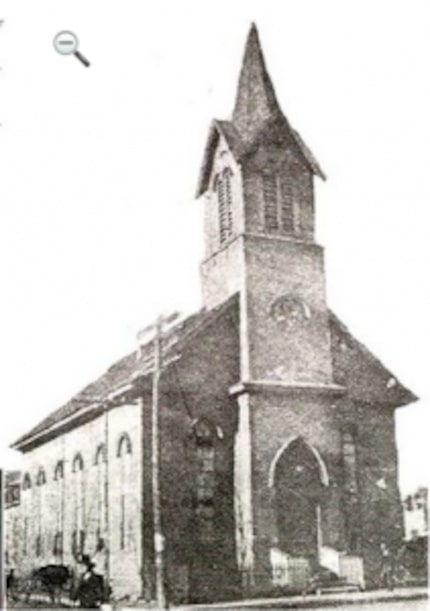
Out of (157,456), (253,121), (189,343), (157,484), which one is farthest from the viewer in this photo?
(253,121)

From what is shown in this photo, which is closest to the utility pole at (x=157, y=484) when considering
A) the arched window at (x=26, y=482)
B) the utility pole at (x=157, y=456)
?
the utility pole at (x=157, y=456)

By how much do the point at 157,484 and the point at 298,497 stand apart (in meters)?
1.34

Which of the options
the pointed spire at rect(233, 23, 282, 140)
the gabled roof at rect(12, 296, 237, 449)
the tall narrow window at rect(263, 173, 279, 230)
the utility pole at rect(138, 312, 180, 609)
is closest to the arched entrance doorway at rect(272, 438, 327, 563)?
the utility pole at rect(138, 312, 180, 609)

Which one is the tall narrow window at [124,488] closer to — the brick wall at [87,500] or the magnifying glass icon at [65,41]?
the brick wall at [87,500]

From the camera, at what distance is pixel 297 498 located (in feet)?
26.4

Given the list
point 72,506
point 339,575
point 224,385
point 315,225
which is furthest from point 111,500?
point 315,225

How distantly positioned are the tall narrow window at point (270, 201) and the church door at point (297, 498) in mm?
1768

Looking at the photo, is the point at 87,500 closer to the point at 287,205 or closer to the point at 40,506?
the point at 40,506

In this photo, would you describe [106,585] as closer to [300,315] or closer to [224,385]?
[224,385]

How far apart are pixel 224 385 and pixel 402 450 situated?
4.60ft

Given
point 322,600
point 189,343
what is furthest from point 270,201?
point 322,600

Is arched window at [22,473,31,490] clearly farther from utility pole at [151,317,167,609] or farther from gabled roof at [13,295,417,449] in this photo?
utility pole at [151,317,167,609]

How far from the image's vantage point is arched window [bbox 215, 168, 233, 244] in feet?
26.2

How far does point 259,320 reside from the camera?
8164 mm
